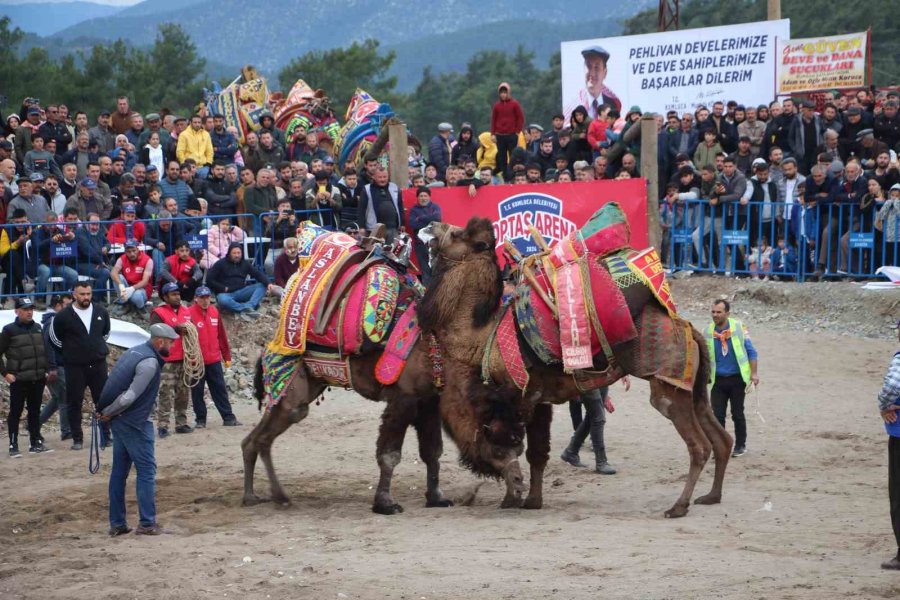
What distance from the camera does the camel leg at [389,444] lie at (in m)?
9.98

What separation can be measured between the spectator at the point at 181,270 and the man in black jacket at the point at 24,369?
2.12 m

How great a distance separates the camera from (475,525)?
9406 mm

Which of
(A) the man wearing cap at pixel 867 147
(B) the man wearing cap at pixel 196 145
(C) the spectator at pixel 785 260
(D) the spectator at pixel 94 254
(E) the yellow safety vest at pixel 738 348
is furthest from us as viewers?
(B) the man wearing cap at pixel 196 145

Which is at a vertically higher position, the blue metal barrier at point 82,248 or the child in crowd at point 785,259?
the blue metal barrier at point 82,248

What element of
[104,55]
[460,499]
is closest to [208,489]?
[460,499]

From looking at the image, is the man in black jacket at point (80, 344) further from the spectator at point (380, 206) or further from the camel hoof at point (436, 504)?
the camel hoof at point (436, 504)

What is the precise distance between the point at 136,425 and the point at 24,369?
4056 mm

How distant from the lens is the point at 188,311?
1373 cm

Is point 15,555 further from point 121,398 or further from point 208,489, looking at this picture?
point 208,489

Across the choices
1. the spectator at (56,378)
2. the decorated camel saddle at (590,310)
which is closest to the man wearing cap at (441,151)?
the spectator at (56,378)

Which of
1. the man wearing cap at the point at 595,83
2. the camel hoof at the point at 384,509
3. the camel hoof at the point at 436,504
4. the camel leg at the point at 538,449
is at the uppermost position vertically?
the man wearing cap at the point at 595,83

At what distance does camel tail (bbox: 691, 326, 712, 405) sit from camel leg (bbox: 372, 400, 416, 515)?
93.4 inches

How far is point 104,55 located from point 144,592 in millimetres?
38651

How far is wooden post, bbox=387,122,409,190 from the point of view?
50.5ft
